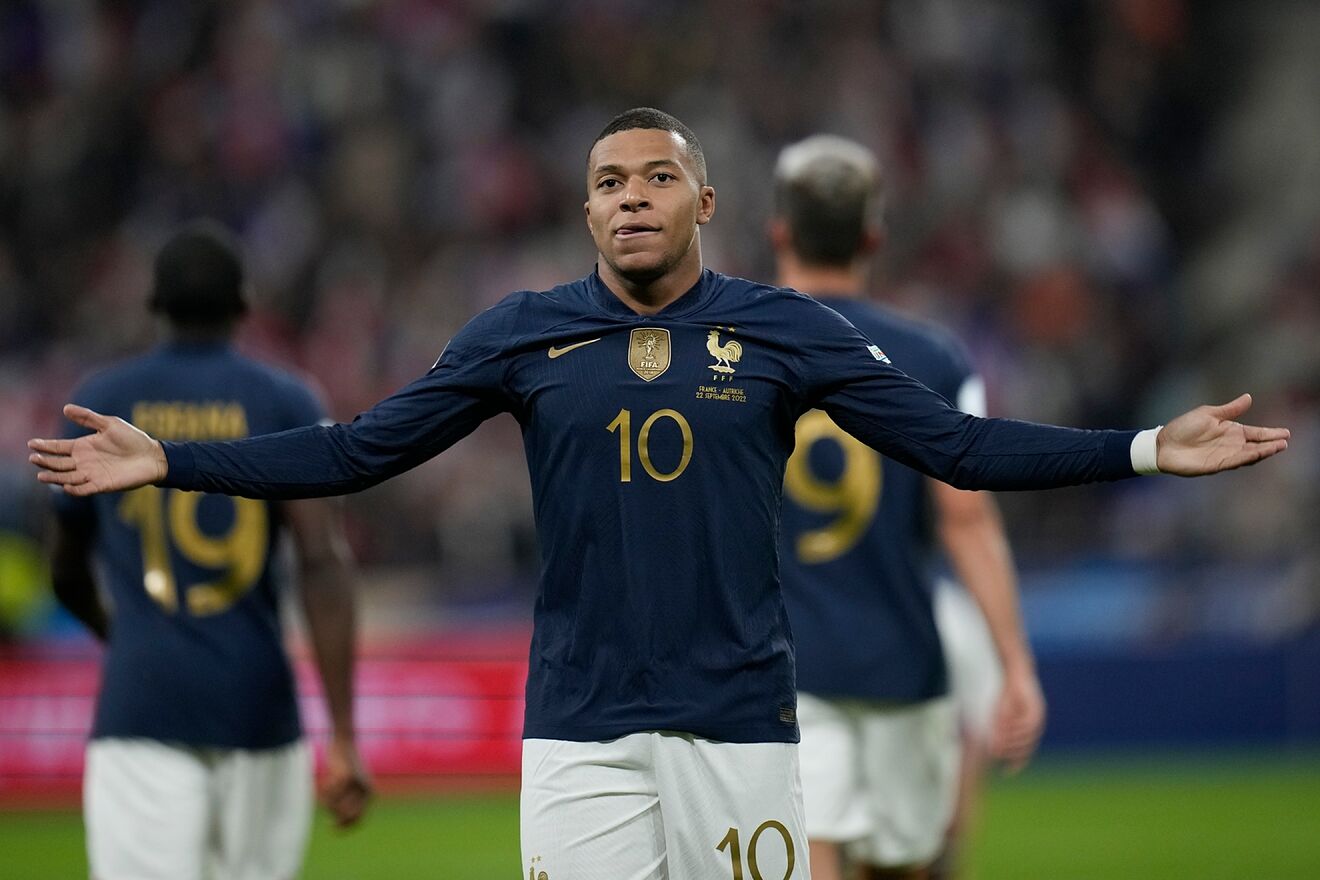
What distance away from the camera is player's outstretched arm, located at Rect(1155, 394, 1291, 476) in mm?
4078

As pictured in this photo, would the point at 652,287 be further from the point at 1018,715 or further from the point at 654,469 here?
the point at 1018,715

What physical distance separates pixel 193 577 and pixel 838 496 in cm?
184

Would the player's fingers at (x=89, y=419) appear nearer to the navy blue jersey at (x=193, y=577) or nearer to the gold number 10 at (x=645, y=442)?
the gold number 10 at (x=645, y=442)

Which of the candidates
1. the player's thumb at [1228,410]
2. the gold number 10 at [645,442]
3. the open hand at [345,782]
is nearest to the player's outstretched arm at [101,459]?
the gold number 10 at [645,442]

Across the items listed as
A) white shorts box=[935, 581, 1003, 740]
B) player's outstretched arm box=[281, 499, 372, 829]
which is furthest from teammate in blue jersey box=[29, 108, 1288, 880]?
white shorts box=[935, 581, 1003, 740]

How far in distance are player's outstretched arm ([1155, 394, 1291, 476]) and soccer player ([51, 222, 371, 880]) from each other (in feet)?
8.38

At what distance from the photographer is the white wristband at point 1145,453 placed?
4.12 metres

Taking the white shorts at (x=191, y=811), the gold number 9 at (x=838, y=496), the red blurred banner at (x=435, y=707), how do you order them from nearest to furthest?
1. the white shorts at (x=191, y=811)
2. the gold number 9 at (x=838, y=496)
3. the red blurred banner at (x=435, y=707)

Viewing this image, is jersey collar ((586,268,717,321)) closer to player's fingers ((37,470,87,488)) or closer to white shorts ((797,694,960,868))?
player's fingers ((37,470,87,488))

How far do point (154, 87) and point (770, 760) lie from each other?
53.4 feet

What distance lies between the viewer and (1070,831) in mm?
11336

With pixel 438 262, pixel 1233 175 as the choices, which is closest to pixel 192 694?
pixel 438 262

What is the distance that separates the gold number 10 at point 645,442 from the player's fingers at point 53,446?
1.08 m

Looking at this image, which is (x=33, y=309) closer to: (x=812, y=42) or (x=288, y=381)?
(x=812, y=42)
